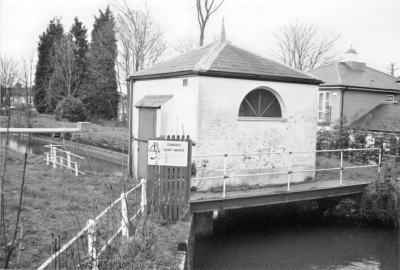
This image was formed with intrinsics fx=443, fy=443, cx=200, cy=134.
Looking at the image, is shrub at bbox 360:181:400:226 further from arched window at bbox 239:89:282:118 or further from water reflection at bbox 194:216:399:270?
arched window at bbox 239:89:282:118

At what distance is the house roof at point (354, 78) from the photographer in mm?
24281

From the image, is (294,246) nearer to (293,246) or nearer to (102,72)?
(293,246)

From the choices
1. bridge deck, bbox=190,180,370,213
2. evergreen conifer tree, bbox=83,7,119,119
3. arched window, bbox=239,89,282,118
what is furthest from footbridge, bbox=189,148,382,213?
evergreen conifer tree, bbox=83,7,119,119

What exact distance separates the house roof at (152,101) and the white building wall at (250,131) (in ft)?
4.89

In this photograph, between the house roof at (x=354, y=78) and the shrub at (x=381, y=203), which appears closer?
the shrub at (x=381, y=203)

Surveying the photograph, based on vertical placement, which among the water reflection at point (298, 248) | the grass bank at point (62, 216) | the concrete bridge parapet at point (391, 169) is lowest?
the water reflection at point (298, 248)

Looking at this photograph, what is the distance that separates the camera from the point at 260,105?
12742 mm

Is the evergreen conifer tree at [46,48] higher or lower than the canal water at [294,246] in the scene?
higher

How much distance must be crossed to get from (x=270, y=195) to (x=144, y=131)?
4560 mm

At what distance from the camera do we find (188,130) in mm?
11797

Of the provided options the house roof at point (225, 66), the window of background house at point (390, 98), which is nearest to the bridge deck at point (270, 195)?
the house roof at point (225, 66)

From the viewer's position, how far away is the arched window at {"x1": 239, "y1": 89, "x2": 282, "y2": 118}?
12500mm

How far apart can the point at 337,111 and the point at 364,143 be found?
457 centimetres

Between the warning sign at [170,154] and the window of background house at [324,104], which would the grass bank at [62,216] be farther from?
the window of background house at [324,104]
